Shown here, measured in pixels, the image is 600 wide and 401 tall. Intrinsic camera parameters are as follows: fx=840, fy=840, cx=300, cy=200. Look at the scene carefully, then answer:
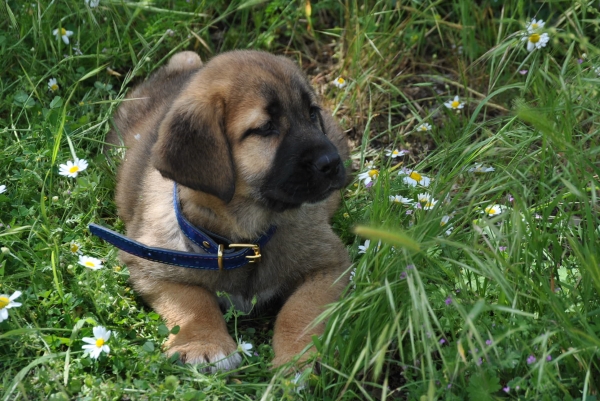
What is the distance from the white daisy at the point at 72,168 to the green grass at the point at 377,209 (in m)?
0.07

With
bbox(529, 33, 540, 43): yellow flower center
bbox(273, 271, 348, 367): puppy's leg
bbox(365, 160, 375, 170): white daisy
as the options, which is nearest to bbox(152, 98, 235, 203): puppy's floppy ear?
bbox(273, 271, 348, 367): puppy's leg

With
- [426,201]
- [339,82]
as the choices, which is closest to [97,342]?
[426,201]

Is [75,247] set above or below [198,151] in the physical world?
below

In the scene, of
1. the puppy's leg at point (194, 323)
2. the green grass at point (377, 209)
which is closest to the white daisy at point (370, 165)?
the green grass at point (377, 209)

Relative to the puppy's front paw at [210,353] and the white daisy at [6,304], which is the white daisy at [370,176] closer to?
the puppy's front paw at [210,353]

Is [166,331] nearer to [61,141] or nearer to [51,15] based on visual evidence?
[61,141]

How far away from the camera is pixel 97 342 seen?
3.14m

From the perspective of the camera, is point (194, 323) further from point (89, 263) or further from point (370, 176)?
point (370, 176)

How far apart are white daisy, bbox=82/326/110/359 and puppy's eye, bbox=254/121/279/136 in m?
0.99

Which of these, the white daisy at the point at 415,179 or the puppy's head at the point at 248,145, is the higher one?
the puppy's head at the point at 248,145

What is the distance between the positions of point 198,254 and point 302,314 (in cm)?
50

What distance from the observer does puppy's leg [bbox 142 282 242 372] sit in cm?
327

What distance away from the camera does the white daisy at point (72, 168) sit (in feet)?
13.4

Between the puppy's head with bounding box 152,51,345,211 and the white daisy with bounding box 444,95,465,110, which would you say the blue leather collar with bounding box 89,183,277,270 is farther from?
the white daisy with bounding box 444,95,465,110
